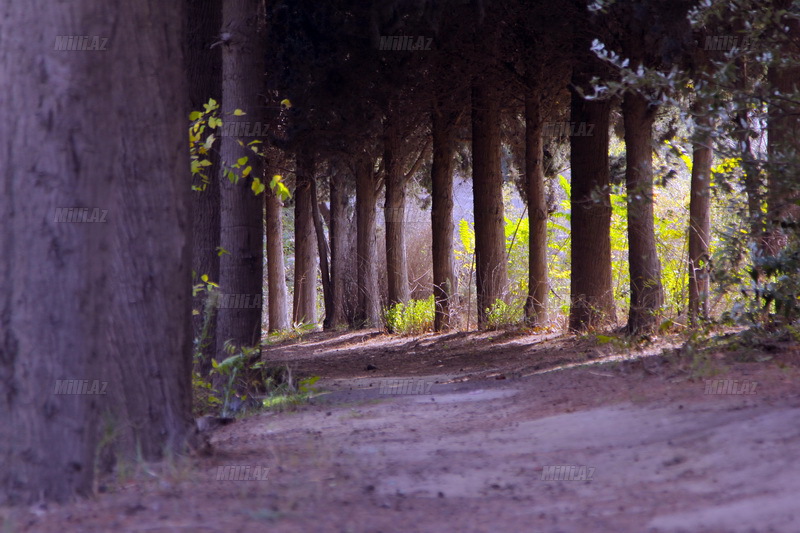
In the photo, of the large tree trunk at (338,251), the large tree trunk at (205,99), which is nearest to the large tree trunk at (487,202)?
the large tree trunk at (338,251)

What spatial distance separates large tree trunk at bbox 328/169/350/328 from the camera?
20.5 meters

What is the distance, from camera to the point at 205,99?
9969 mm

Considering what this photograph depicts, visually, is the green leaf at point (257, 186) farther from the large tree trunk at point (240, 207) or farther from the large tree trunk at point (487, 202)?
the large tree trunk at point (487, 202)

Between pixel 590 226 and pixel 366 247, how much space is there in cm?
762

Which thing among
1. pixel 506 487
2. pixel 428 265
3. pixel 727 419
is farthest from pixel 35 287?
pixel 428 265

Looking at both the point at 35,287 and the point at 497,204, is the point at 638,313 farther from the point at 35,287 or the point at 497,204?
the point at 35,287

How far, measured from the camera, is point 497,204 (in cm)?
1529

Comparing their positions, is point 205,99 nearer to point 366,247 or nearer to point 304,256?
point 366,247

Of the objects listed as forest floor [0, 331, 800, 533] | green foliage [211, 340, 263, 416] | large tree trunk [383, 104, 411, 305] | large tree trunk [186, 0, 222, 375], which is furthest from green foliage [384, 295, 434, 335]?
forest floor [0, 331, 800, 533]

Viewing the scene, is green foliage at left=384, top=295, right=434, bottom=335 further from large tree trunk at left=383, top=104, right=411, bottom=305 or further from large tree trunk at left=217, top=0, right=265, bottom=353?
large tree trunk at left=217, top=0, right=265, bottom=353

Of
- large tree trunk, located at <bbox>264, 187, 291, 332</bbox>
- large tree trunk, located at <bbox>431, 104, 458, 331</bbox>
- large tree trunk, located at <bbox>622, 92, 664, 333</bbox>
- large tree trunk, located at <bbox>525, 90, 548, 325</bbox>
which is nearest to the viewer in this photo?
large tree trunk, located at <bbox>622, 92, 664, 333</bbox>

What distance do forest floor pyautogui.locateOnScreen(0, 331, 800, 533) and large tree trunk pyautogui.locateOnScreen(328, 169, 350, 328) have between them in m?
12.9

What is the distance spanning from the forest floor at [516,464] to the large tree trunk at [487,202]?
7.64 metres

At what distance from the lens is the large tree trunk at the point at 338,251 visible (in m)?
20.5
